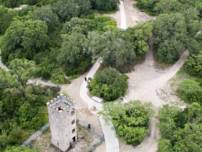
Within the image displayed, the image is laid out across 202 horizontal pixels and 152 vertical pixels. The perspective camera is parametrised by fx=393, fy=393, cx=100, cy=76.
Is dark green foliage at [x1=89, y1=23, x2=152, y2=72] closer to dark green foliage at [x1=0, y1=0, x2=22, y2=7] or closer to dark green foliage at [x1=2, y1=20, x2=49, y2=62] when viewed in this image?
dark green foliage at [x1=2, y1=20, x2=49, y2=62]

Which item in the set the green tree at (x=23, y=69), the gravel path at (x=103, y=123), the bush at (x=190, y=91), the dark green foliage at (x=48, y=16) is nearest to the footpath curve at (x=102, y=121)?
the gravel path at (x=103, y=123)

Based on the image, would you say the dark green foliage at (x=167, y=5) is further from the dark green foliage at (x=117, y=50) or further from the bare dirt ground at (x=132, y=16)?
the dark green foliage at (x=117, y=50)

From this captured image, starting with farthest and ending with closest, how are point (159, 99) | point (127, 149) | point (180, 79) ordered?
point (180, 79), point (159, 99), point (127, 149)

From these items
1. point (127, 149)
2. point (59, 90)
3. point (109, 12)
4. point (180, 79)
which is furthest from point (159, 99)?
point (109, 12)

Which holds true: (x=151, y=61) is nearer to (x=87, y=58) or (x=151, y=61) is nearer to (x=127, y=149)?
(x=87, y=58)

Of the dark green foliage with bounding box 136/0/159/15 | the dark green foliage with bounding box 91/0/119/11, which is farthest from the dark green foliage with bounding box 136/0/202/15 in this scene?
the dark green foliage with bounding box 91/0/119/11
